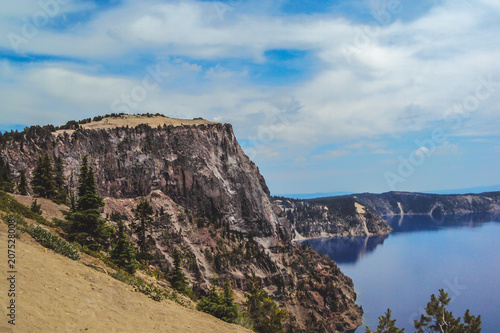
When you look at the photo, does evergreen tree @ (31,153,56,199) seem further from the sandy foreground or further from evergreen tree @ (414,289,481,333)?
evergreen tree @ (414,289,481,333)

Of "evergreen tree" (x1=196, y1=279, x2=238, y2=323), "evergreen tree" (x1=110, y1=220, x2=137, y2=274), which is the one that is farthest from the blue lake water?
"evergreen tree" (x1=110, y1=220, x2=137, y2=274)

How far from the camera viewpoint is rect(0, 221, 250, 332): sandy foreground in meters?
14.8

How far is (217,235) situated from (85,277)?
10371 cm

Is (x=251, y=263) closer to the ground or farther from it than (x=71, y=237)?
closer to the ground

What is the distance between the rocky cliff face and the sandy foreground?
75.0m

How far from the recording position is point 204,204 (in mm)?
131375

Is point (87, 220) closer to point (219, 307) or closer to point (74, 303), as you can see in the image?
point (219, 307)

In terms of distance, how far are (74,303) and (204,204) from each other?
11452cm

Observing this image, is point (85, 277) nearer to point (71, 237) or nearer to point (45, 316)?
point (45, 316)

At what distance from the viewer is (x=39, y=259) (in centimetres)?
2102

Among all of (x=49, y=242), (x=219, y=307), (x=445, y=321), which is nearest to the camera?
(x=49, y=242)

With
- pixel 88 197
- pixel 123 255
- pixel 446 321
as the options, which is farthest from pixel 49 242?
pixel 446 321

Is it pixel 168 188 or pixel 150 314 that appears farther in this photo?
pixel 168 188

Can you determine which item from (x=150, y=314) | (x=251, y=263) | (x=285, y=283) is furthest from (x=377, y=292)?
(x=150, y=314)
